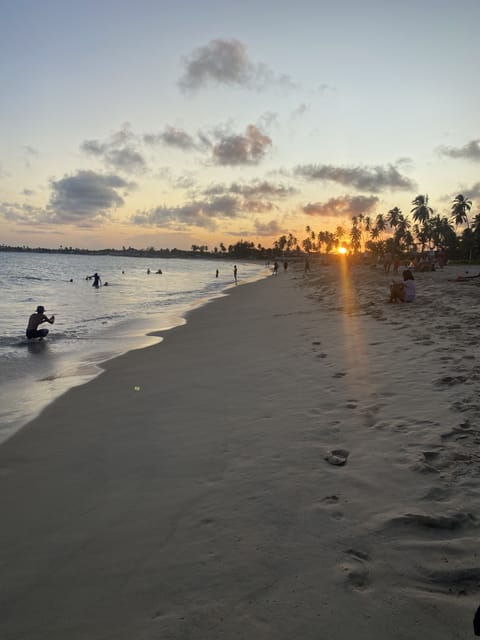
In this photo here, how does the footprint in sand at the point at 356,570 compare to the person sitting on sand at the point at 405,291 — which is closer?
the footprint in sand at the point at 356,570

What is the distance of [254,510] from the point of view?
351cm

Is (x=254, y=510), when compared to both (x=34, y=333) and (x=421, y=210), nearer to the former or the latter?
(x=34, y=333)

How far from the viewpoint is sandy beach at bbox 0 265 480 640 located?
2439 millimetres

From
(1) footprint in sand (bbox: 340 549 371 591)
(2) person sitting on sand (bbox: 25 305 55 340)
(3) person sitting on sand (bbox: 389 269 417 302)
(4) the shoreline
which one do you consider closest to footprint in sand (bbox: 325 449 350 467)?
(1) footprint in sand (bbox: 340 549 371 591)

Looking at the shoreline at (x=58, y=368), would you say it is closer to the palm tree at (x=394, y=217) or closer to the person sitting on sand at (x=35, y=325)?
Result: the person sitting on sand at (x=35, y=325)

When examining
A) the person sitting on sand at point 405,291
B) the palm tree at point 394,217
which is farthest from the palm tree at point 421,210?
the person sitting on sand at point 405,291

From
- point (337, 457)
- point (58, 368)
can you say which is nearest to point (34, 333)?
point (58, 368)

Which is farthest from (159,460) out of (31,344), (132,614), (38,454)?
(31,344)

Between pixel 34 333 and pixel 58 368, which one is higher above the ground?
pixel 34 333

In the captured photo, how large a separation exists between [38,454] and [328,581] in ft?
13.7

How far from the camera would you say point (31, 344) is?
14.0 metres

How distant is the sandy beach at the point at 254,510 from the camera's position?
2439 millimetres

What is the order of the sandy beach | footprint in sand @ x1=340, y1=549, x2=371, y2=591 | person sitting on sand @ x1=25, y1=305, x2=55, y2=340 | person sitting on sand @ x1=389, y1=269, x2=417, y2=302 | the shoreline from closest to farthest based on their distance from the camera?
the sandy beach < footprint in sand @ x1=340, y1=549, x2=371, y2=591 < the shoreline < person sitting on sand @ x1=25, y1=305, x2=55, y2=340 < person sitting on sand @ x1=389, y1=269, x2=417, y2=302

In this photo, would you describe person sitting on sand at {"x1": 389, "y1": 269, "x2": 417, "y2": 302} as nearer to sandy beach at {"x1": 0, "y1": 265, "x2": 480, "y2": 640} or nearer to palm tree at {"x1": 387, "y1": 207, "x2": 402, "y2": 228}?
sandy beach at {"x1": 0, "y1": 265, "x2": 480, "y2": 640}
